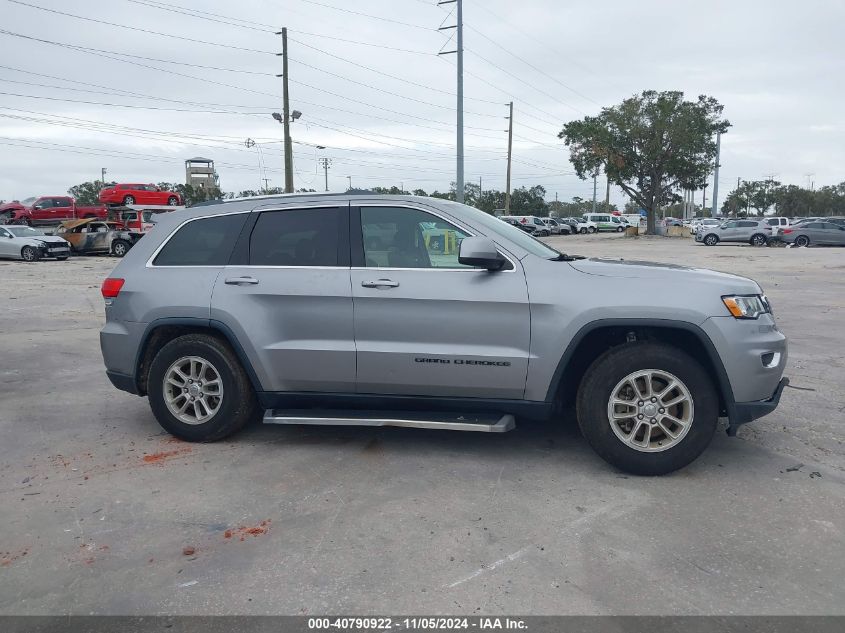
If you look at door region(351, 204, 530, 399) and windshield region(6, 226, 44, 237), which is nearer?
door region(351, 204, 530, 399)

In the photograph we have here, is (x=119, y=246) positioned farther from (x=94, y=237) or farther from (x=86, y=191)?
Answer: (x=86, y=191)

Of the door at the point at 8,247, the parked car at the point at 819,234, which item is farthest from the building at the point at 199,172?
the parked car at the point at 819,234

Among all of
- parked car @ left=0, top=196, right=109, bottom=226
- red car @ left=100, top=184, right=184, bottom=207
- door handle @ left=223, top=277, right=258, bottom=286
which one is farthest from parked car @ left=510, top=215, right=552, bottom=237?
door handle @ left=223, top=277, right=258, bottom=286

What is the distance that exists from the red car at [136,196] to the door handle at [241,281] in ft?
117

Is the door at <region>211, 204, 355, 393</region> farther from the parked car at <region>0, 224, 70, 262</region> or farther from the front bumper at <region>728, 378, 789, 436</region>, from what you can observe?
the parked car at <region>0, 224, 70, 262</region>

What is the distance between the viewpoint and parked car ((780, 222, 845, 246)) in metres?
36.3

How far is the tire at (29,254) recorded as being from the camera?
26812 mm

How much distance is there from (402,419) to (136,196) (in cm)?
3769

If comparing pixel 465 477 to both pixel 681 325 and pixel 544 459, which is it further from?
pixel 681 325

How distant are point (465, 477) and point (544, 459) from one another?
2.06 feet

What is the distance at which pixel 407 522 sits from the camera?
Result: 3775 millimetres

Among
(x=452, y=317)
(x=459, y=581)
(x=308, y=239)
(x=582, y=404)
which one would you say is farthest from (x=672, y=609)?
(x=308, y=239)

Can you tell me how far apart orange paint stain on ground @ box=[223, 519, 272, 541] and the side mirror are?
6.36 feet

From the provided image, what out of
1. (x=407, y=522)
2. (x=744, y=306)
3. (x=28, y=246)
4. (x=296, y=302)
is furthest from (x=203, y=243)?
(x=28, y=246)
